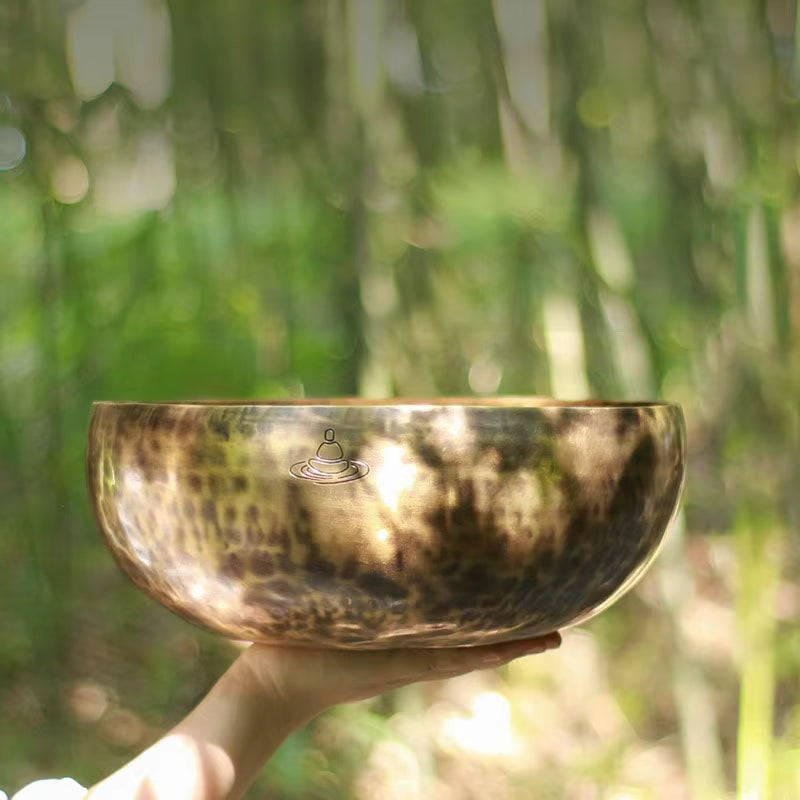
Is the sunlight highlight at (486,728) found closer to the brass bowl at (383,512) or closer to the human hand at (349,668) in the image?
the human hand at (349,668)

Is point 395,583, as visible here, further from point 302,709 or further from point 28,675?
point 28,675

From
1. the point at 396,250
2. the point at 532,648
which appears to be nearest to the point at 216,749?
the point at 532,648

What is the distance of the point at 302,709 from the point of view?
0.61m

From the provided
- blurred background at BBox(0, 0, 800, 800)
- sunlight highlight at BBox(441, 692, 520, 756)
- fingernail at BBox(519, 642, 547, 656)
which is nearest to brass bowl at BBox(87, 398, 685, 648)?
fingernail at BBox(519, 642, 547, 656)

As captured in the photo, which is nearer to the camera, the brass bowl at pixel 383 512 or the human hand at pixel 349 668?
the brass bowl at pixel 383 512

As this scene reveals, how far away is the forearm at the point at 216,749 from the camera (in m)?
0.55

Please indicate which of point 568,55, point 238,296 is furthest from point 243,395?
point 568,55

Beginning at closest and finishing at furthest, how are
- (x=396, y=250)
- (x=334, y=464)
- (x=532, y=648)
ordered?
(x=334, y=464), (x=532, y=648), (x=396, y=250)

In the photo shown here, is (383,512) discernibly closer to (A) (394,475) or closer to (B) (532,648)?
(A) (394,475)

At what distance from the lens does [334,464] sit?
0.39 meters

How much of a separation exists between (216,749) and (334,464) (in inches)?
10.4

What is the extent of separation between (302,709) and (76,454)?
503 millimetres

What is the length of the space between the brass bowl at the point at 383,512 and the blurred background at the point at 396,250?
1.94 ft

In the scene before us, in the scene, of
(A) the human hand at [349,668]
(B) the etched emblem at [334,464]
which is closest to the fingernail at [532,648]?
(A) the human hand at [349,668]
